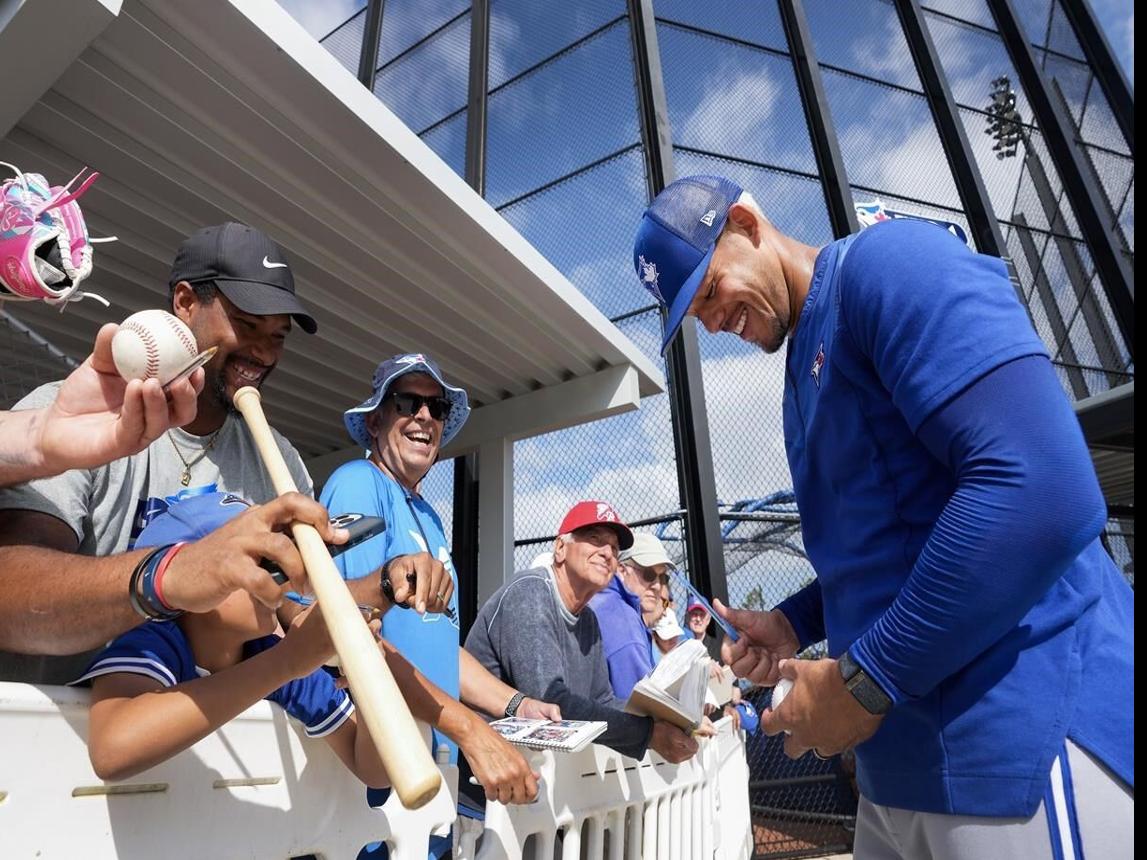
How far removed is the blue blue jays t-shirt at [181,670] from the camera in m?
1.12

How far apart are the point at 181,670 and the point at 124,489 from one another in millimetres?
499

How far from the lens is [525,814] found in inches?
74.3

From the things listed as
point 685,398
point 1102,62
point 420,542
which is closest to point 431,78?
point 685,398

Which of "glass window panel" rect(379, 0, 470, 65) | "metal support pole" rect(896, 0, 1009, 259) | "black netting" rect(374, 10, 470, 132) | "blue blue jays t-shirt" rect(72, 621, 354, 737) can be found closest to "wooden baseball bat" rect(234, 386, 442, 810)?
"blue blue jays t-shirt" rect(72, 621, 354, 737)

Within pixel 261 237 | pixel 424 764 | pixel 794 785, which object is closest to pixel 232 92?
pixel 261 237

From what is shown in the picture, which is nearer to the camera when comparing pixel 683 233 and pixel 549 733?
pixel 683 233

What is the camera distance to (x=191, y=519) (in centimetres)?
130

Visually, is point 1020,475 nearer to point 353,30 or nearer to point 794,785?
point 794,785

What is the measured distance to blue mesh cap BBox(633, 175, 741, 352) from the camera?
1629 millimetres

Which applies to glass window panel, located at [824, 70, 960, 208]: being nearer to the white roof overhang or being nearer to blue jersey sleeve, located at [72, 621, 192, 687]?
the white roof overhang

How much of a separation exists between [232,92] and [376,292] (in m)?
1.70

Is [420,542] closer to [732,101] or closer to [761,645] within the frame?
[761,645]

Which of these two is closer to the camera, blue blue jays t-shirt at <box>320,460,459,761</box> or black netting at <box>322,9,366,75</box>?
blue blue jays t-shirt at <box>320,460,459,761</box>

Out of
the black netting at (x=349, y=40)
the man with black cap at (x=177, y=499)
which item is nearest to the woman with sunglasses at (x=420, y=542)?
the man with black cap at (x=177, y=499)
